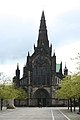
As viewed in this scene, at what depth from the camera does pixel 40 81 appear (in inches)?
5974

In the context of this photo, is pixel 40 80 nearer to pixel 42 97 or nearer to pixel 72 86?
pixel 42 97

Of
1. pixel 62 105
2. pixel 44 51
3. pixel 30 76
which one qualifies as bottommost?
pixel 62 105

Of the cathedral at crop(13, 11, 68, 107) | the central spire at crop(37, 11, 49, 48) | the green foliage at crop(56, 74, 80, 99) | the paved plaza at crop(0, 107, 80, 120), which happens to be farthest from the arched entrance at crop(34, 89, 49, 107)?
the paved plaza at crop(0, 107, 80, 120)

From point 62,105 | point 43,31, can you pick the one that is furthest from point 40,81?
point 43,31

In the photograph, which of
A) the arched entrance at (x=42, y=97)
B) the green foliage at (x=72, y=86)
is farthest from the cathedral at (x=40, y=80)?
the green foliage at (x=72, y=86)

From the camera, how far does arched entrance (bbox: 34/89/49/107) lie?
14975 cm

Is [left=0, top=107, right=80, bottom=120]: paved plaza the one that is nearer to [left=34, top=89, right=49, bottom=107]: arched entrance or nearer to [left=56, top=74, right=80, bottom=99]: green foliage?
[left=56, top=74, right=80, bottom=99]: green foliage

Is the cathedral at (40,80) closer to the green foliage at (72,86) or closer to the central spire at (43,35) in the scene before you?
the central spire at (43,35)

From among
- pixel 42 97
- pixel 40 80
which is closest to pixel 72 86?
pixel 42 97

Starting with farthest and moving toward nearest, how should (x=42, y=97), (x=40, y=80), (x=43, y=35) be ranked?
(x=43, y=35) → (x=40, y=80) → (x=42, y=97)

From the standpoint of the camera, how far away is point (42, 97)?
5930 inches

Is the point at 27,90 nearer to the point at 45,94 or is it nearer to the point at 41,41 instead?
the point at 45,94

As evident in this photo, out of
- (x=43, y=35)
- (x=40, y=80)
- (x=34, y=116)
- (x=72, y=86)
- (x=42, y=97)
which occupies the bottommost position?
(x=42, y=97)

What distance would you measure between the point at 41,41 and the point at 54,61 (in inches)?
563
